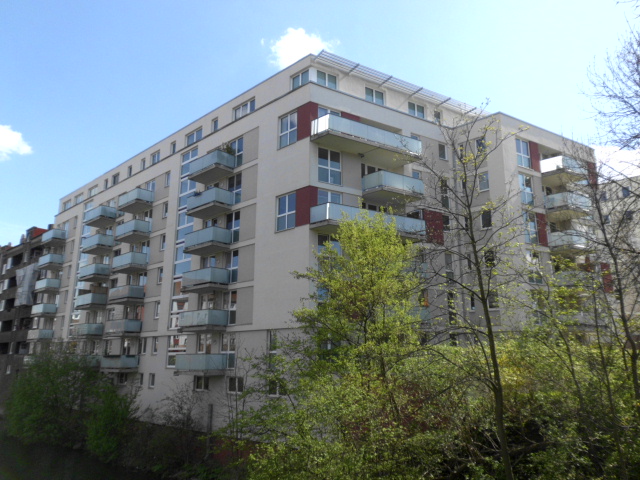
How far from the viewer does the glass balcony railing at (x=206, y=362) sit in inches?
981

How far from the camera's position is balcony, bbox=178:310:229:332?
2542 cm

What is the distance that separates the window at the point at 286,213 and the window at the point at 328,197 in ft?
4.29

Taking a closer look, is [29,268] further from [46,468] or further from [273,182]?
[273,182]

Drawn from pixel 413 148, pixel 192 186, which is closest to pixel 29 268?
pixel 192 186

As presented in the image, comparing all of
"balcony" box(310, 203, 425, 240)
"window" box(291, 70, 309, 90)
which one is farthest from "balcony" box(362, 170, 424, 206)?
"window" box(291, 70, 309, 90)

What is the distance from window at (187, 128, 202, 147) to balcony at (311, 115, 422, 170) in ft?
41.7

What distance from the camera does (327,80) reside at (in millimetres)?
26594

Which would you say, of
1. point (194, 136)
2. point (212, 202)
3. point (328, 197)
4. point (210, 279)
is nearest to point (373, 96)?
point (328, 197)

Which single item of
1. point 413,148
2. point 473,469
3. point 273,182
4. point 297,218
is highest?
point 413,148

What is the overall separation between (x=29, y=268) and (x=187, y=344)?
109 feet

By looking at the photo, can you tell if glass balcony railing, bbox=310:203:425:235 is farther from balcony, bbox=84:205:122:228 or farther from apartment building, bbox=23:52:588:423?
balcony, bbox=84:205:122:228

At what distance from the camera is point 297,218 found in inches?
911

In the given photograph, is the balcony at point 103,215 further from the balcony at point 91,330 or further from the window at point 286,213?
the window at point 286,213

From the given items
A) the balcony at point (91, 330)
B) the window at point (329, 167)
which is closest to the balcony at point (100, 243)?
the balcony at point (91, 330)
